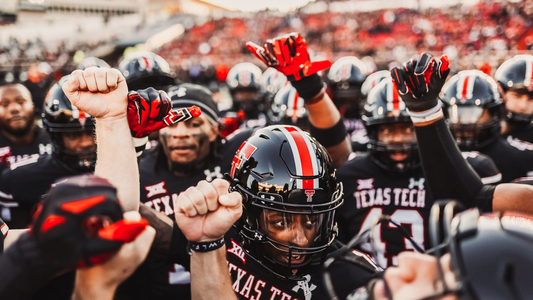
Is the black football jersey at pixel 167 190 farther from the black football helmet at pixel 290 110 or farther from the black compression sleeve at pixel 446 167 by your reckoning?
the black compression sleeve at pixel 446 167

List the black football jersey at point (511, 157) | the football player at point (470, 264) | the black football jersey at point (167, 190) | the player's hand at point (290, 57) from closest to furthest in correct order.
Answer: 1. the football player at point (470, 264)
2. the black football jersey at point (167, 190)
3. the player's hand at point (290, 57)
4. the black football jersey at point (511, 157)

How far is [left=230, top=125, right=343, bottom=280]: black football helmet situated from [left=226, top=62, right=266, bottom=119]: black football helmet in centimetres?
572

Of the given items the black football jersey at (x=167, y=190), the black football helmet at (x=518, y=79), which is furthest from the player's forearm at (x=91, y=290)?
the black football helmet at (x=518, y=79)

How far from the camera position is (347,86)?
6.92m

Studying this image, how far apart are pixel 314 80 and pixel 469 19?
91.2 feet

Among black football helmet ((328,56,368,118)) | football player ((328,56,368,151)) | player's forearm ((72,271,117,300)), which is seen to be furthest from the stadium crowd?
black football helmet ((328,56,368,118))

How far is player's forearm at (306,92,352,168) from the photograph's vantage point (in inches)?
114

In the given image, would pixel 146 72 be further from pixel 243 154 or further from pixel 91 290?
pixel 91 290

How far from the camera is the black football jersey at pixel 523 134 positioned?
3.76m

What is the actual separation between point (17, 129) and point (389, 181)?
3.55m

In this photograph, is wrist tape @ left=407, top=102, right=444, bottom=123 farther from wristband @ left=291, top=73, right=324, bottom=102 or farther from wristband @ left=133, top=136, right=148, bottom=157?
wristband @ left=133, top=136, right=148, bottom=157

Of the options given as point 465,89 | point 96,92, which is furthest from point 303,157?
point 465,89

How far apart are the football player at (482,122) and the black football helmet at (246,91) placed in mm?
4415

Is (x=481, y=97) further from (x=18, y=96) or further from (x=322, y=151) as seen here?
(x=18, y=96)
